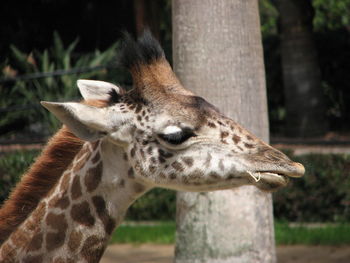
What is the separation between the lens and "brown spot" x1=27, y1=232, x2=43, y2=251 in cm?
352

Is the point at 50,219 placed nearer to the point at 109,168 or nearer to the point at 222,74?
the point at 109,168

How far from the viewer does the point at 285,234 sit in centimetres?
798

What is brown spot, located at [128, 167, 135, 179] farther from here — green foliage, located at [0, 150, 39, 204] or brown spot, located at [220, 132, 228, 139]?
green foliage, located at [0, 150, 39, 204]

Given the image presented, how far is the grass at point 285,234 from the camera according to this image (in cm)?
775

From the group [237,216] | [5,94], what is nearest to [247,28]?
[237,216]

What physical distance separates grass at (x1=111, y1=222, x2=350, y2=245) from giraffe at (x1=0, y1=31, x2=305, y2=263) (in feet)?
14.7

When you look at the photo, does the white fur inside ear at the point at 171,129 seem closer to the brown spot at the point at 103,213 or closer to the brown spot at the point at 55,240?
the brown spot at the point at 103,213

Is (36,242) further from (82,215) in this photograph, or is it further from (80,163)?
(80,163)

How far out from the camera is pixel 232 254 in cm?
539

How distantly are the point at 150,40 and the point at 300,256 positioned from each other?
419cm

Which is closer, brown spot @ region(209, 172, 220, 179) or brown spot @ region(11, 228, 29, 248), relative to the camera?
brown spot @ region(209, 172, 220, 179)

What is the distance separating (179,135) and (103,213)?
0.53m

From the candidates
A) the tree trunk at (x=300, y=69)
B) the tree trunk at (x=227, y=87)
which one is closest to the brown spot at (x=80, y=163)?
the tree trunk at (x=227, y=87)

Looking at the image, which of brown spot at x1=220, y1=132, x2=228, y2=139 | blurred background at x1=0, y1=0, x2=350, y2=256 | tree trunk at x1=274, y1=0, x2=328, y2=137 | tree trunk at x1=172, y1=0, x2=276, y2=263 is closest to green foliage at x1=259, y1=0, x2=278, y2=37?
blurred background at x1=0, y1=0, x2=350, y2=256
